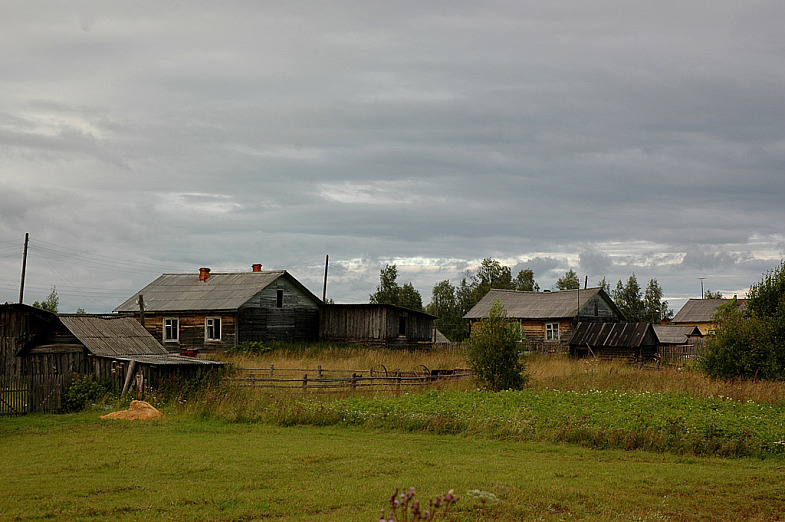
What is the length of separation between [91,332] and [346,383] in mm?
8962

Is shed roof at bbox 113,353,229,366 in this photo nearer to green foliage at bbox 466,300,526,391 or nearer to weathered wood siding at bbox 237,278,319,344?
green foliage at bbox 466,300,526,391

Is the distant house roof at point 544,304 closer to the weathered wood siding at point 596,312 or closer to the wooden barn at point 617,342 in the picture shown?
the weathered wood siding at point 596,312

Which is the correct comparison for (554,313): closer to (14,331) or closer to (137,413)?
(14,331)

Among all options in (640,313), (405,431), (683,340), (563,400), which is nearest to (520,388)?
(563,400)

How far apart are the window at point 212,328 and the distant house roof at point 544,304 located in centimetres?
2059

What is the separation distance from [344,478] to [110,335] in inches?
633

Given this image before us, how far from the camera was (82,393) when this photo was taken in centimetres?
2153

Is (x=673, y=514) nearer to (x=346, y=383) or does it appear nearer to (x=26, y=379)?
(x=346, y=383)

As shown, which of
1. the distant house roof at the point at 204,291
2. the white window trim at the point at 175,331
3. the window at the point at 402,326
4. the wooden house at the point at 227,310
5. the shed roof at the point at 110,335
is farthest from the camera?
the window at the point at 402,326

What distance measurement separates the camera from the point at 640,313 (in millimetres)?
99938

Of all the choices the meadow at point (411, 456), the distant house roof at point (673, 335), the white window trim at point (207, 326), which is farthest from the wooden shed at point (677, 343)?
the white window trim at point (207, 326)

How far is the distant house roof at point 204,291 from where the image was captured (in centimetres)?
4466

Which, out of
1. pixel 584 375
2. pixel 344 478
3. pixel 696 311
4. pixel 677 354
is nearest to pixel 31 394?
pixel 344 478

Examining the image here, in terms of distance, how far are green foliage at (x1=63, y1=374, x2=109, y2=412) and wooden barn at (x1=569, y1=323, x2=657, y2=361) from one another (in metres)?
28.5
